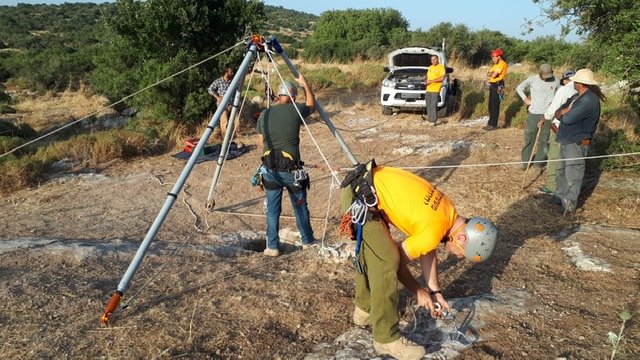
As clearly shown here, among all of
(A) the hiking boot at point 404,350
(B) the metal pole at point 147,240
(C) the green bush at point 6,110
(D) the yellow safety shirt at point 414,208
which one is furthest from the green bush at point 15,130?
(A) the hiking boot at point 404,350

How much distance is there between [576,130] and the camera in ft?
18.9

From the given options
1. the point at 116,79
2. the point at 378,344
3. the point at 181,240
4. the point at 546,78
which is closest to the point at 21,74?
the point at 116,79

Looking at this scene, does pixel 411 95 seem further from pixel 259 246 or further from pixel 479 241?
pixel 479 241

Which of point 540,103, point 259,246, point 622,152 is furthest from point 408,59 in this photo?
point 259,246

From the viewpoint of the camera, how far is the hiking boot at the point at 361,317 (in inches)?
137

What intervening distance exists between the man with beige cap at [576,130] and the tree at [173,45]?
770 centimetres

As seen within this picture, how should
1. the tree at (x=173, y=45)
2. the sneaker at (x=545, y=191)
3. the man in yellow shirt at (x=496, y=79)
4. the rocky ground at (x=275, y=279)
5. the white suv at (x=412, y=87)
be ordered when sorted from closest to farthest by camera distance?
the rocky ground at (x=275, y=279)
the sneaker at (x=545, y=191)
the man in yellow shirt at (x=496, y=79)
the tree at (x=173, y=45)
the white suv at (x=412, y=87)

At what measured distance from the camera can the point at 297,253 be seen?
501cm

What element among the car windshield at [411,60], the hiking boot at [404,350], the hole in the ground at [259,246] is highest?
the car windshield at [411,60]

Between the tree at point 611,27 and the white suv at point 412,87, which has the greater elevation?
the tree at point 611,27

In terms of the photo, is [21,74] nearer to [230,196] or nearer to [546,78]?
[230,196]

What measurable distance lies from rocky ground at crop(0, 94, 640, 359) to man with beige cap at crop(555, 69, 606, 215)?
0.35 meters

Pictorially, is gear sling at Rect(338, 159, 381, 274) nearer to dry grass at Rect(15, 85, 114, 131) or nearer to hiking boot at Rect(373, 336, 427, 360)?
hiking boot at Rect(373, 336, 427, 360)

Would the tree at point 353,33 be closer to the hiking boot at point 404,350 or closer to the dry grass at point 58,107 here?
the dry grass at point 58,107
